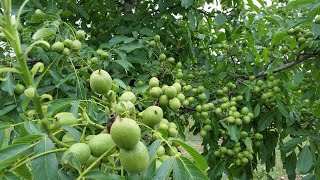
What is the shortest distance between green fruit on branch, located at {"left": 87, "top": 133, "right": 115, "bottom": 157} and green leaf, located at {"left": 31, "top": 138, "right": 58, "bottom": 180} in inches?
4.9

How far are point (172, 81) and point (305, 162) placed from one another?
3.48ft

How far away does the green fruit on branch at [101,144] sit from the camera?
123cm

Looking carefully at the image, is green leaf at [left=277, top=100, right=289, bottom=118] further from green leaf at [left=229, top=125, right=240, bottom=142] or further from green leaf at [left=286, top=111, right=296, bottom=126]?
green leaf at [left=229, top=125, right=240, bottom=142]

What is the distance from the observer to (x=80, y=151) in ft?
4.02

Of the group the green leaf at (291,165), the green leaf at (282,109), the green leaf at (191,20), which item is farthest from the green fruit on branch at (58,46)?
the green leaf at (291,165)

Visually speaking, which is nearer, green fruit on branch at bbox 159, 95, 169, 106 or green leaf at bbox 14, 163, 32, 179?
green leaf at bbox 14, 163, 32, 179

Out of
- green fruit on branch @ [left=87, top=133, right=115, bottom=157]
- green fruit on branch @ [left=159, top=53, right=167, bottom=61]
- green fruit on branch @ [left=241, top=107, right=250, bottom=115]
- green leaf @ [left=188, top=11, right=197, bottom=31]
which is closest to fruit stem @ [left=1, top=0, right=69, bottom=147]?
green fruit on branch @ [left=87, top=133, right=115, bottom=157]

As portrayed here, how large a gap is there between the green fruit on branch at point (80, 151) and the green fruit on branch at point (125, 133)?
0.40 ft

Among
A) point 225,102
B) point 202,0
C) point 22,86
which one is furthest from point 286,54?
point 22,86

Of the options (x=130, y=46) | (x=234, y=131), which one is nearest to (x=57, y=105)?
(x=130, y=46)

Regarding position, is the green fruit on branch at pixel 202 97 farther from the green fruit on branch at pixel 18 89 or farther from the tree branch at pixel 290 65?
the green fruit on branch at pixel 18 89

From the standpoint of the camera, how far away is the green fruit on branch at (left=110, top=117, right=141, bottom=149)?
1.14 metres

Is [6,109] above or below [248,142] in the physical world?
above

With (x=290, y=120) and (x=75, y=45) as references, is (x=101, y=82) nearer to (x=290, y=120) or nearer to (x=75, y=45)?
(x=75, y=45)
